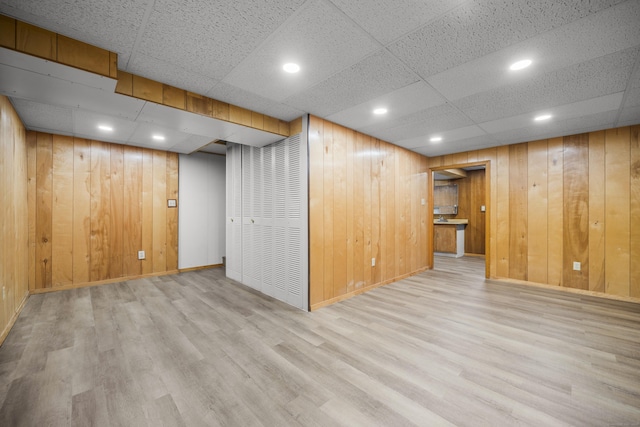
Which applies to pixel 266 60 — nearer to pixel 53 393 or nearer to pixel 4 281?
pixel 53 393

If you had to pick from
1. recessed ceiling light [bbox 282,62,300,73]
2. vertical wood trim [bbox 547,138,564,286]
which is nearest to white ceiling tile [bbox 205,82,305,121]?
recessed ceiling light [bbox 282,62,300,73]

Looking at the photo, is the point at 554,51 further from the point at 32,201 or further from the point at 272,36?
the point at 32,201

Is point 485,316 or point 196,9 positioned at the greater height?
point 196,9

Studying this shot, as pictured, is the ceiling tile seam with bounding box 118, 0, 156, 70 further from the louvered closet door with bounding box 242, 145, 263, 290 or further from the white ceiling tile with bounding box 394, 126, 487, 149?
the white ceiling tile with bounding box 394, 126, 487, 149

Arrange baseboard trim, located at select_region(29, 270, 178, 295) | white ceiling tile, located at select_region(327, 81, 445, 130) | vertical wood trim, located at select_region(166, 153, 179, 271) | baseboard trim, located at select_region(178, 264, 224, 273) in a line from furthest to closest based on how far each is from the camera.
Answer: baseboard trim, located at select_region(178, 264, 224, 273), vertical wood trim, located at select_region(166, 153, 179, 271), baseboard trim, located at select_region(29, 270, 178, 295), white ceiling tile, located at select_region(327, 81, 445, 130)

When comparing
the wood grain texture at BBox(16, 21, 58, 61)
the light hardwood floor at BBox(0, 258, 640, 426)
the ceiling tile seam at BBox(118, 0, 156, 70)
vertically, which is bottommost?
the light hardwood floor at BBox(0, 258, 640, 426)

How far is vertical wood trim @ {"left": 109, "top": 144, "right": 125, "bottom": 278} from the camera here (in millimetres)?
4508

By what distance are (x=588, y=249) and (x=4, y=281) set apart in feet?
23.8

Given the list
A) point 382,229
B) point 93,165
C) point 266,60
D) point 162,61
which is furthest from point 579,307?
point 93,165

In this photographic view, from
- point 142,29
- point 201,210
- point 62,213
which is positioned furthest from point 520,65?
point 62,213

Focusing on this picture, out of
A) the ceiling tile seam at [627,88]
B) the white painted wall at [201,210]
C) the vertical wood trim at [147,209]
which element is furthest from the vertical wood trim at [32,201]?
the ceiling tile seam at [627,88]

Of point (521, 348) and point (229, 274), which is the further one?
point (229, 274)

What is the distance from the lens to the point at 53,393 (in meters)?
1.75

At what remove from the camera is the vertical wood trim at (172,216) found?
202 inches
